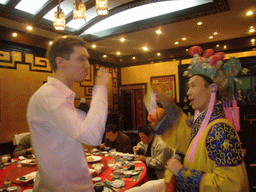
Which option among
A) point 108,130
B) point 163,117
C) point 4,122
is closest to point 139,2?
point 108,130

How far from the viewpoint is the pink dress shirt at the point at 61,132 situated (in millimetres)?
835

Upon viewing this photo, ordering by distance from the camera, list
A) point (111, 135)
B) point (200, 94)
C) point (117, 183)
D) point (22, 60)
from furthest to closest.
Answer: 1. point (22, 60)
2. point (111, 135)
3. point (117, 183)
4. point (200, 94)

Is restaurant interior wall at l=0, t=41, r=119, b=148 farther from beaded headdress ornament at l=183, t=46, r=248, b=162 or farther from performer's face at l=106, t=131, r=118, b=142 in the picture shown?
beaded headdress ornament at l=183, t=46, r=248, b=162

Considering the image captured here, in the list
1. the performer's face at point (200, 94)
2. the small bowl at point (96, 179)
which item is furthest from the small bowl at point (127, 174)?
the performer's face at point (200, 94)

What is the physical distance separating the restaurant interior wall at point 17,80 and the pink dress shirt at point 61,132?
3347 mm

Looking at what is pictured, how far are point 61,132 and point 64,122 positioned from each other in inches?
5.7

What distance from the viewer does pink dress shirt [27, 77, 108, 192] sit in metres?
0.84

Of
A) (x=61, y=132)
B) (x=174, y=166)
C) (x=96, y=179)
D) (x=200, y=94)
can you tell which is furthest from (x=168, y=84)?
(x=61, y=132)

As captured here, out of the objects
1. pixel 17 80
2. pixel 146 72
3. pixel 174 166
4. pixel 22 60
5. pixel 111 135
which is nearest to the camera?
pixel 174 166

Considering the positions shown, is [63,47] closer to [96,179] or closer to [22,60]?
[96,179]

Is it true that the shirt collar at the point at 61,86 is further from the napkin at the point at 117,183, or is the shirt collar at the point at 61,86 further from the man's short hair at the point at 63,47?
the napkin at the point at 117,183

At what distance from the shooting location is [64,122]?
2.71ft

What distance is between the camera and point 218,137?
1.10 m

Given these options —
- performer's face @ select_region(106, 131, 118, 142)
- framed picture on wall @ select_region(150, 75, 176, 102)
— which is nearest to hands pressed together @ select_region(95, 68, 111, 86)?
performer's face @ select_region(106, 131, 118, 142)
